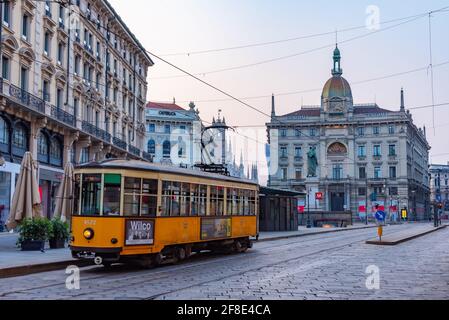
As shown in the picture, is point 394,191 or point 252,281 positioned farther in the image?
point 394,191

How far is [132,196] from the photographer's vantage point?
14.2 meters

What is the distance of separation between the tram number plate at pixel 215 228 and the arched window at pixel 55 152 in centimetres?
1793

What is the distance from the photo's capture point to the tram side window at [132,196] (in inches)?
550

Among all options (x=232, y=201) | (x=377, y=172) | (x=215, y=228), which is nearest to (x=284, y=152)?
(x=377, y=172)

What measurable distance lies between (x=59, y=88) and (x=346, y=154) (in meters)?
71.9

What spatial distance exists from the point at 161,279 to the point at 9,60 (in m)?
19.6

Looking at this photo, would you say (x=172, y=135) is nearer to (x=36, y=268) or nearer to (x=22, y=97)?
(x=22, y=97)

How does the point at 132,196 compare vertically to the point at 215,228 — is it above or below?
above

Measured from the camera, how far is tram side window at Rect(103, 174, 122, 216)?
45.2ft

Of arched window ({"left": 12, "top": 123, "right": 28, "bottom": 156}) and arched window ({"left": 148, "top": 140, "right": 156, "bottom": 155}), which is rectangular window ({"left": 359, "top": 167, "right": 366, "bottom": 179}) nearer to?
arched window ({"left": 148, "top": 140, "right": 156, "bottom": 155})

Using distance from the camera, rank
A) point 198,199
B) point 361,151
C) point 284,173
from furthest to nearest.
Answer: point 284,173
point 361,151
point 198,199

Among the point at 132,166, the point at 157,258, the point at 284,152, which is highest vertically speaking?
the point at 284,152

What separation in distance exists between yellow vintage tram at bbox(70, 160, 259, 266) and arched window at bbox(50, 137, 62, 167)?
18615 millimetres

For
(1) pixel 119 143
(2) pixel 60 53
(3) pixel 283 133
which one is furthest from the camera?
(3) pixel 283 133
